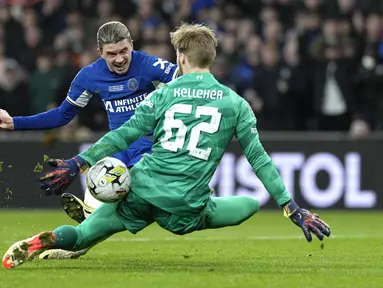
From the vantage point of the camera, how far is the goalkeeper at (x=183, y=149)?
8.04 m

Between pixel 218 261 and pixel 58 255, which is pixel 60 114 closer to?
pixel 58 255

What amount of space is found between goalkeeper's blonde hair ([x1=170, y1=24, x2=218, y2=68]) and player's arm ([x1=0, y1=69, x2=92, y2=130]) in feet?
6.53

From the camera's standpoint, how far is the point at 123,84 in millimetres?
9805

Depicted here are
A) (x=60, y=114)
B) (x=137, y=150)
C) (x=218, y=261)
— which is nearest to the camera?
(x=218, y=261)

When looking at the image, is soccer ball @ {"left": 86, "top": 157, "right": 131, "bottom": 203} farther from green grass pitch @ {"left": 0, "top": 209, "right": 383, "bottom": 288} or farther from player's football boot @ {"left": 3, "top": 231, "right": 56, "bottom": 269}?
green grass pitch @ {"left": 0, "top": 209, "right": 383, "bottom": 288}

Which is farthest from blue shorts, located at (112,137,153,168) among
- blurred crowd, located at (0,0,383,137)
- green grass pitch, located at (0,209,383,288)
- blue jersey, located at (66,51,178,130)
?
blurred crowd, located at (0,0,383,137)

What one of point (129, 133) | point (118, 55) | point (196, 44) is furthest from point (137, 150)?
point (196, 44)

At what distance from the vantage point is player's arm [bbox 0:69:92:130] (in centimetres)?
957

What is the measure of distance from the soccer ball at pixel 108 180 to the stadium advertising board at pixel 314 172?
9.48 meters

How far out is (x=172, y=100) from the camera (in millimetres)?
8070

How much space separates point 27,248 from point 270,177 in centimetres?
196

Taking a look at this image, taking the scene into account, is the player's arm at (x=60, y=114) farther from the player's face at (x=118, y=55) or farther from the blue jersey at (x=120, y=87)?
Result: the player's face at (x=118, y=55)

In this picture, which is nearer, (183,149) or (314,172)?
(183,149)

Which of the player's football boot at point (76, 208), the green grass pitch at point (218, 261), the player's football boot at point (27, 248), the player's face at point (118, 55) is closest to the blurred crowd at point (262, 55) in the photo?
the green grass pitch at point (218, 261)
